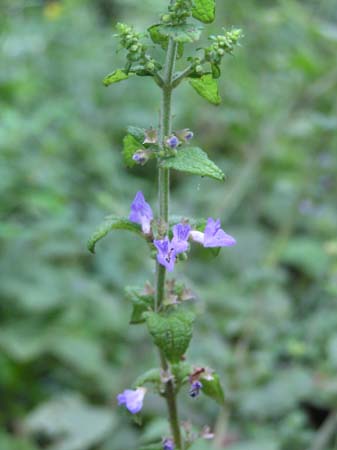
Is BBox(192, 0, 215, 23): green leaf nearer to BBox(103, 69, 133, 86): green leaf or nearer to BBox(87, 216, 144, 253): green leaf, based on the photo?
BBox(103, 69, 133, 86): green leaf

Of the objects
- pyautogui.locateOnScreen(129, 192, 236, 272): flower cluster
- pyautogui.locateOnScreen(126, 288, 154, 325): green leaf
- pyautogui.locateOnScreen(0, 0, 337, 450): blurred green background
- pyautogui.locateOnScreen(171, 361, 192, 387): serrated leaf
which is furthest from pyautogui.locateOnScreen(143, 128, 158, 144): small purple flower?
pyautogui.locateOnScreen(0, 0, 337, 450): blurred green background

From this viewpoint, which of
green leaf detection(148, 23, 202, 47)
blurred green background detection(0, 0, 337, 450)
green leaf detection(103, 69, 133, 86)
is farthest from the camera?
blurred green background detection(0, 0, 337, 450)

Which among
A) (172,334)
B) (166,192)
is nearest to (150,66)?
(166,192)

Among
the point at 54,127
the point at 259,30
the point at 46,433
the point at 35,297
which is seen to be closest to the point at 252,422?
the point at 46,433

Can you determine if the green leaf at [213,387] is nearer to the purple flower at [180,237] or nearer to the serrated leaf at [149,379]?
the serrated leaf at [149,379]

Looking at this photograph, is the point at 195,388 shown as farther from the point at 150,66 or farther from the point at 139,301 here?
the point at 150,66

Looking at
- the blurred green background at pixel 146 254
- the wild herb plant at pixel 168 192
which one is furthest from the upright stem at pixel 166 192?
the blurred green background at pixel 146 254
